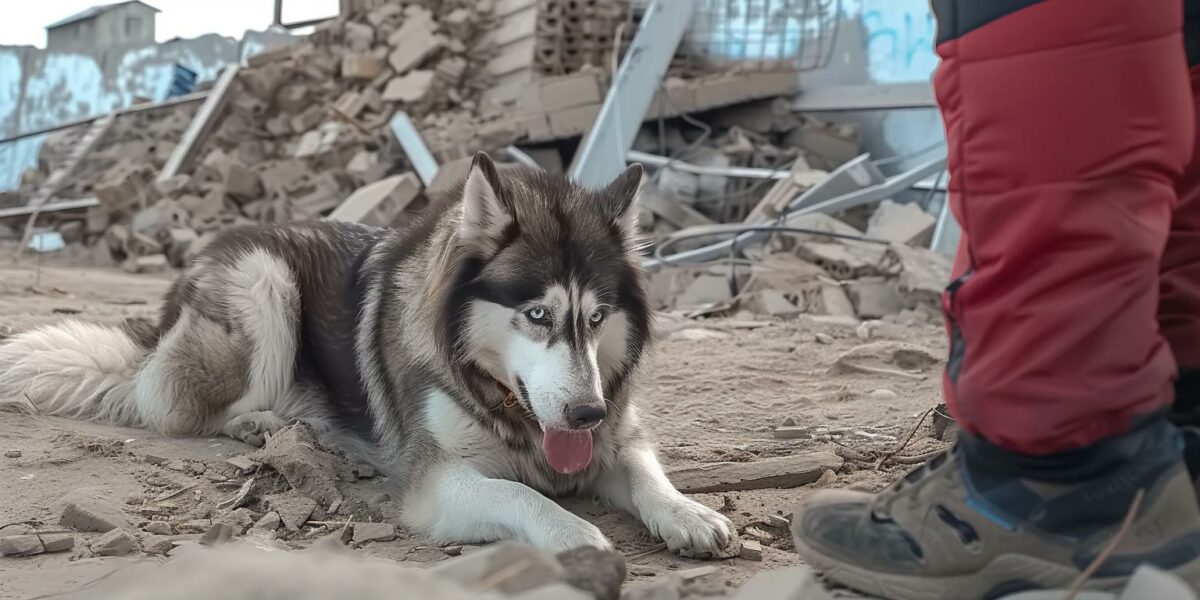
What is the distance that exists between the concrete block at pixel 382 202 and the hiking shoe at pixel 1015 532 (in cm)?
736

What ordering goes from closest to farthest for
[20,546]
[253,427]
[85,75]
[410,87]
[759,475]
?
1. [20,546]
2. [759,475]
3. [253,427]
4. [410,87]
5. [85,75]

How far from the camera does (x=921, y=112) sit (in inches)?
342

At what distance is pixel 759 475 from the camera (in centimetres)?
303

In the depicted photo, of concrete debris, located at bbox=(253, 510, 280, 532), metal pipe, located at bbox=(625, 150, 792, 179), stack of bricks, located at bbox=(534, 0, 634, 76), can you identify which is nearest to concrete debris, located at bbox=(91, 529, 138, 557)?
concrete debris, located at bbox=(253, 510, 280, 532)

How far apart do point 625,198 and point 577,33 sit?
7447 millimetres

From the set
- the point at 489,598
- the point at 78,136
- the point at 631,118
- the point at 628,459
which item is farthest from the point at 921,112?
the point at 78,136

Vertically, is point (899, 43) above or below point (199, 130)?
above

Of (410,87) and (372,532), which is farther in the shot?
(410,87)

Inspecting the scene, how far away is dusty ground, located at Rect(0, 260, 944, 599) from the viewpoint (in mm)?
2559

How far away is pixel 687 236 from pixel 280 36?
13391 mm

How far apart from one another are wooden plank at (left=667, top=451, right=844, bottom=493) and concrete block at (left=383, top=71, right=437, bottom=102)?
8366 mm

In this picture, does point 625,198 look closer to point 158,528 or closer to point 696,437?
point 696,437

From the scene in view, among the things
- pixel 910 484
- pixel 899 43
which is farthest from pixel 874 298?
pixel 910 484

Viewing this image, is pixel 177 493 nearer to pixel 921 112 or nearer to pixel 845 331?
pixel 845 331
